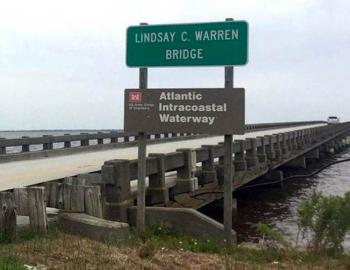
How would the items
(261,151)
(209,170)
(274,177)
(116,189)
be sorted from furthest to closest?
(274,177) < (261,151) < (209,170) < (116,189)

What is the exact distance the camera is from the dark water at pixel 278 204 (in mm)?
16797

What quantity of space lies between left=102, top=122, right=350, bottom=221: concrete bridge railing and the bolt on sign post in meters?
1.67

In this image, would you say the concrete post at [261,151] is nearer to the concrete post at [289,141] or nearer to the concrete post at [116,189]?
the concrete post at [289,141]

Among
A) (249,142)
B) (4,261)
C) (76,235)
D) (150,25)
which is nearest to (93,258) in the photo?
(4,261)

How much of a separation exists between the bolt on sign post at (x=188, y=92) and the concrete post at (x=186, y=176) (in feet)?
18.9

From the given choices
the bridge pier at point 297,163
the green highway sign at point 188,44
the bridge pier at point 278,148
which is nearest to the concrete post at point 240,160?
the bridge pier at point 278,148

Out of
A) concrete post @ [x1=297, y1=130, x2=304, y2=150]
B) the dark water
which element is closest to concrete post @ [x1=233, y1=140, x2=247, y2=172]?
the dark water

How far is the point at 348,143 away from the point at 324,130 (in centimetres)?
3373

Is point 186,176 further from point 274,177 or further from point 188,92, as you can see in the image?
point 274,177

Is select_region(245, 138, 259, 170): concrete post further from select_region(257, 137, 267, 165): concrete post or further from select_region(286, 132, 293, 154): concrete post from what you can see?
select_region(286, 132, 293, 154): concrete post

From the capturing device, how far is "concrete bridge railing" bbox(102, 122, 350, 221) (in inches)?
445

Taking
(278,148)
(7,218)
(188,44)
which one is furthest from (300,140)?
(7,218)

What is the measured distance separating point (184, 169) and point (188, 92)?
22.2 ft

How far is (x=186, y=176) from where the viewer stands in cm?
1563
